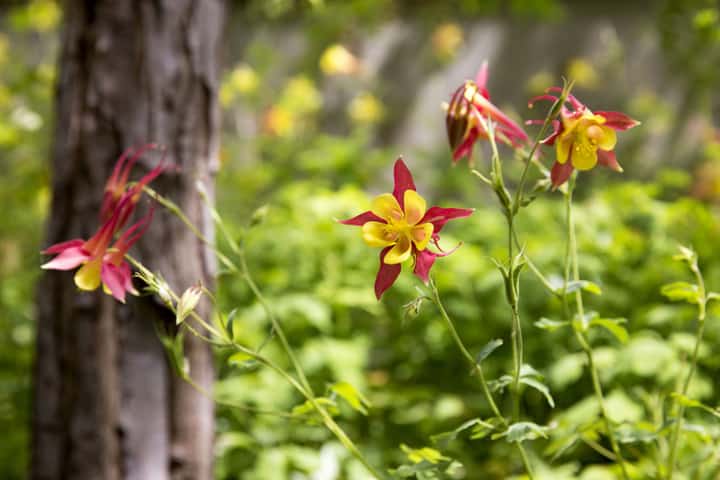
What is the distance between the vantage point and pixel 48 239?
5.44 ft

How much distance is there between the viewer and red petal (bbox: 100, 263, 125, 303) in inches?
38.2

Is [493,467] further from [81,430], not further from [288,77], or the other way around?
[288,77]

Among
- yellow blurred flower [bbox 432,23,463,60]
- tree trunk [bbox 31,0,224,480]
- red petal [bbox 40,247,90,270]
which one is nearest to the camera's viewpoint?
red petal [bbox 40,247,90,270]

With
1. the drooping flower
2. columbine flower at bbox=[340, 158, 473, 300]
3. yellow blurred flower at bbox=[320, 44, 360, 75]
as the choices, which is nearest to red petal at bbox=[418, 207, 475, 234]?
columbine flower at bbox=[340, 158, 473, 300]

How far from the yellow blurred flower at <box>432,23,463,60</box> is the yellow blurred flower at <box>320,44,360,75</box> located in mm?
513

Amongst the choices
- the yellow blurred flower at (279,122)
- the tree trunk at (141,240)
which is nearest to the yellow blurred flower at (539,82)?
the yellow blurred flower at (279,122)

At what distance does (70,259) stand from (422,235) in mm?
442

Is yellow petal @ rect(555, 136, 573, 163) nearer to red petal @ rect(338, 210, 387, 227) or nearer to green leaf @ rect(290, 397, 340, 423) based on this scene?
red petal @ rect(338, 210, 387, 227)

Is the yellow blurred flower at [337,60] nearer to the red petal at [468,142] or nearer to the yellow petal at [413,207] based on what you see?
the red petal at [468,142]

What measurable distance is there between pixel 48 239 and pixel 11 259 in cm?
327

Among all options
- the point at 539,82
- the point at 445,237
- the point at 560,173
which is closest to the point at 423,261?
the point at 560,173

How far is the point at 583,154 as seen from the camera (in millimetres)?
854

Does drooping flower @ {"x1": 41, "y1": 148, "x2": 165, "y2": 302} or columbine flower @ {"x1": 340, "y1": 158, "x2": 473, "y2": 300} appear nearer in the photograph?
columbine flower @ {"x1": 340, "y1": 158, "x2": 473, "y2": 300}

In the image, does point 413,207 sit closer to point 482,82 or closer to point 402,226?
point 402,226
